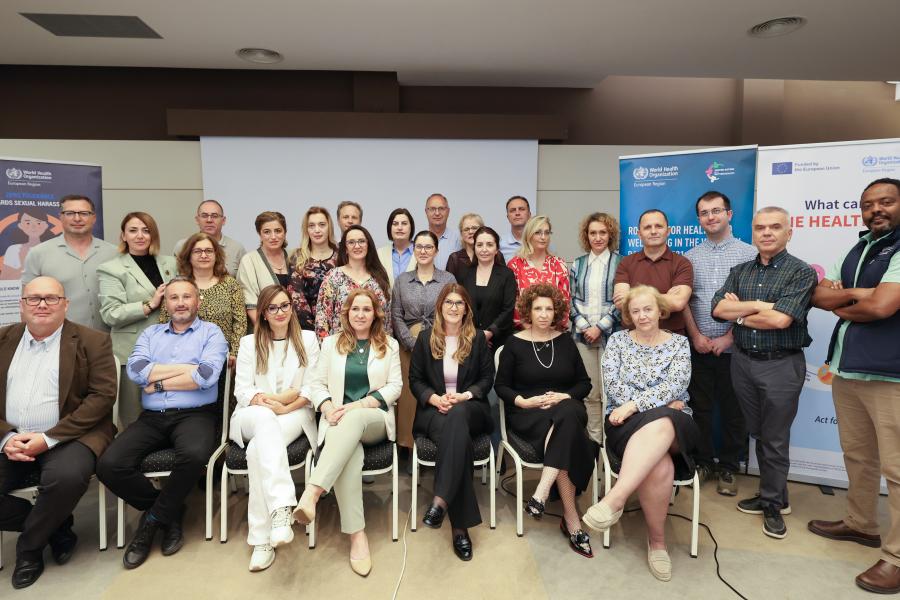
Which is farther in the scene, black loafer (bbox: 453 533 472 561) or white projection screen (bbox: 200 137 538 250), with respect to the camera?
white projection screen (bbox: 200 137 538 250)

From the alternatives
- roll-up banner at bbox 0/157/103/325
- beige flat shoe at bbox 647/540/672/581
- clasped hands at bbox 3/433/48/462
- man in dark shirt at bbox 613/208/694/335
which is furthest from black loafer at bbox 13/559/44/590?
man in dark shirt at bbox 613/208/694/335

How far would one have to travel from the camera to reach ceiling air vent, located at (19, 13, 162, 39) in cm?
A: 401

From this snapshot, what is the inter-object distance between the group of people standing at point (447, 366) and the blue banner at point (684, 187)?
41 centimetres

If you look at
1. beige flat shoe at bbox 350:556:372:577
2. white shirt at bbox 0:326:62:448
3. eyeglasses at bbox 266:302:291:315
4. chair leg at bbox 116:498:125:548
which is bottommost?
beige flat shoe at bbox 350:556:372:577

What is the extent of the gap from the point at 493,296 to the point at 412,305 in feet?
1.86

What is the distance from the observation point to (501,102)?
6098 millimetres

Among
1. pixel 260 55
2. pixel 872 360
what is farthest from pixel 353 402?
pixel 260 55

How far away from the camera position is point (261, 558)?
2402 mm

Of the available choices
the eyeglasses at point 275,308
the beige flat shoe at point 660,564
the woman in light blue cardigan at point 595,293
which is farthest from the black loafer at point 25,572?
the woman in light blue cardigan at point 595,293

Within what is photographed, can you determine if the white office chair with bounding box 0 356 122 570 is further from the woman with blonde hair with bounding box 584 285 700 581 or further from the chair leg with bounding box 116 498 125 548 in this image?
the woman with blonde hair with bounding box 584 285 700 581

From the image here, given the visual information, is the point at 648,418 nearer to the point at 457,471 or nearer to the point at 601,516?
the point at 601,516

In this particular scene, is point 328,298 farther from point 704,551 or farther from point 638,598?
point 704,551

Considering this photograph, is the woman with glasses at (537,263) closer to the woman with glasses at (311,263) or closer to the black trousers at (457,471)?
the black trousers at (457,471)

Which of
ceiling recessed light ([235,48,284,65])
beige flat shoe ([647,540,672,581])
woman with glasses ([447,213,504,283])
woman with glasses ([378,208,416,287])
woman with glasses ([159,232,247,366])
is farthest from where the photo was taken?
ceiling recessed light ([235,48,284,65])
